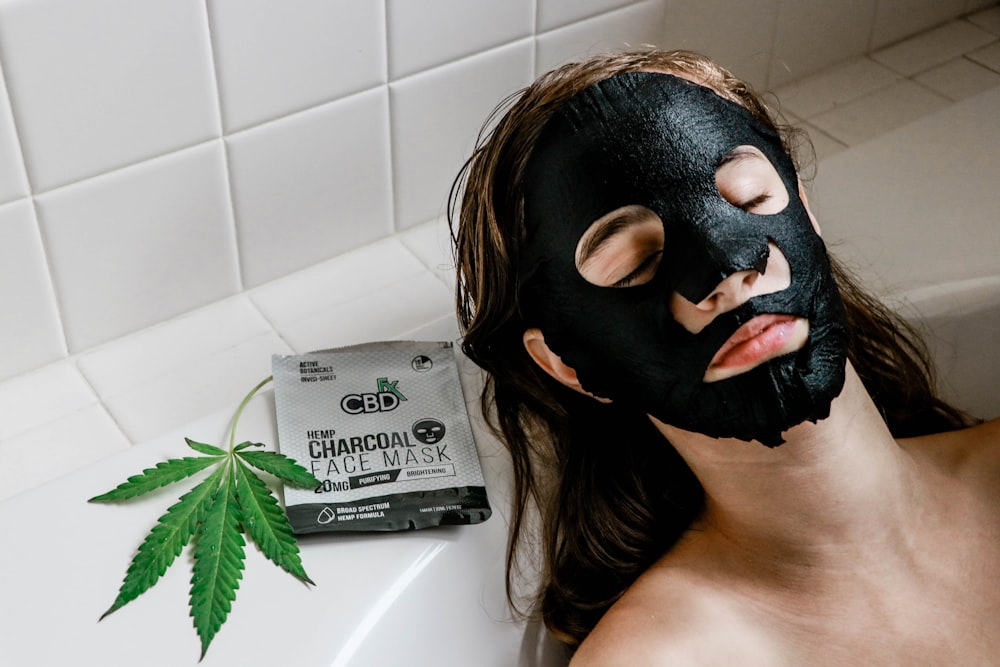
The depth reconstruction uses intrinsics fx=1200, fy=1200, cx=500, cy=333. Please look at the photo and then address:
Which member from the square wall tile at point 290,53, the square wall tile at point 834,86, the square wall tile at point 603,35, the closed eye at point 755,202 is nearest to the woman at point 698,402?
the closed eye at point 755,202

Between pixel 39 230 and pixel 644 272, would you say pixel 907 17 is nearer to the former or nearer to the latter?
pixel 644 272

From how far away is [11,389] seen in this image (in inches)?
48.5

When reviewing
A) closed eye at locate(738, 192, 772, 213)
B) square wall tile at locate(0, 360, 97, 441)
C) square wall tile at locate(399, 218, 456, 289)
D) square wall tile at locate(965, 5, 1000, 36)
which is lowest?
square wall tile at locate(0, 360, 97, 441)

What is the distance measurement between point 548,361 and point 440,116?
47 centimetres

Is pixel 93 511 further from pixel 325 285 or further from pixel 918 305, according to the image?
pixel 918 305

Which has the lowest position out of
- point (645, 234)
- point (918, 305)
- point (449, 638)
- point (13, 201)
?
point (449, 638)

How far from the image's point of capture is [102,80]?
1.11 meters

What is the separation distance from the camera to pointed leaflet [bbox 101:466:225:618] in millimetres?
981

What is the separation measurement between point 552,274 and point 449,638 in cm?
34

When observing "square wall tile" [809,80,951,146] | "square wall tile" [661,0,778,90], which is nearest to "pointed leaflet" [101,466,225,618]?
"square wall tile" [661,0,778,90]

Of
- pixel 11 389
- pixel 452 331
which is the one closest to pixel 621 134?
pixel 452 331

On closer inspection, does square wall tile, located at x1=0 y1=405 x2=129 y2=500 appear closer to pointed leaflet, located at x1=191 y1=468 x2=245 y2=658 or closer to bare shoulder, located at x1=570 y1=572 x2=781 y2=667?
pointed leaflet, located at x1=191 y1=468 x2=245 y2=658

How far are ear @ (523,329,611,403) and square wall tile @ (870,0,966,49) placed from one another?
983 millimetres

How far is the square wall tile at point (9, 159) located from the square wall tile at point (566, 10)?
24.0 inches
